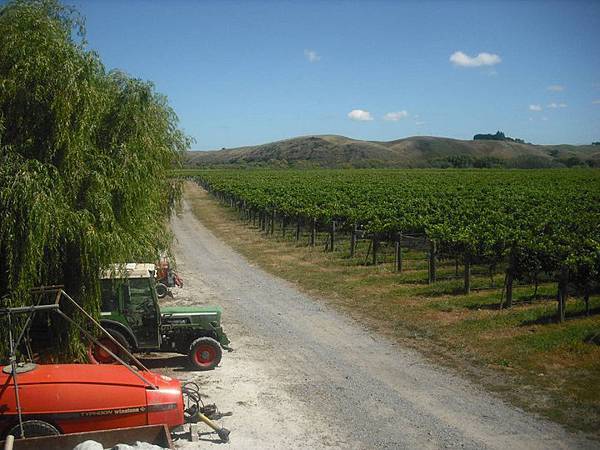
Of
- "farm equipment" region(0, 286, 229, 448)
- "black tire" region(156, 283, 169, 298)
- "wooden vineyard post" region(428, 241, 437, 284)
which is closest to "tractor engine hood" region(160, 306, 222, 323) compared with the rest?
"farm equipment" region(0, 286, 229, 448)

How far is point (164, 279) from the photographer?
1978cm

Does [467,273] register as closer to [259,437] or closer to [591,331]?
[591,331]

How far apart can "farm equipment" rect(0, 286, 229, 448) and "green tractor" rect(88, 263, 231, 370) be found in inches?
106

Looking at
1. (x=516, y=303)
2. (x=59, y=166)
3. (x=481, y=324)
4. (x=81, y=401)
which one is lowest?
(x=481, y=324)

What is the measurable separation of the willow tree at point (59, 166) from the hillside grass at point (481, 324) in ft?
25.1

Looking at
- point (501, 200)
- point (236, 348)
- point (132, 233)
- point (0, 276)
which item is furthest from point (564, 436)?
point (501, 200)

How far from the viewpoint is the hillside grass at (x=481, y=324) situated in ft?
35.7

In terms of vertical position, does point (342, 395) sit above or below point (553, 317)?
below

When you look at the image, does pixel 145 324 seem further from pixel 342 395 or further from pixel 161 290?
pixel 161 290

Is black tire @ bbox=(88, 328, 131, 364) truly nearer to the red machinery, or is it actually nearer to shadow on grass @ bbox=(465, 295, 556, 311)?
the red machinery

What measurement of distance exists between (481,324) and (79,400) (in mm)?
10679

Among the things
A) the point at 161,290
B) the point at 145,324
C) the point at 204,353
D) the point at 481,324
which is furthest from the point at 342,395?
the point at 161,290

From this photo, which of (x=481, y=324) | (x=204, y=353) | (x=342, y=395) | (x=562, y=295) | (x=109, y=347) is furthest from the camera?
(x=481, y=324)

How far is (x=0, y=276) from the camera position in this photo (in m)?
9.89
